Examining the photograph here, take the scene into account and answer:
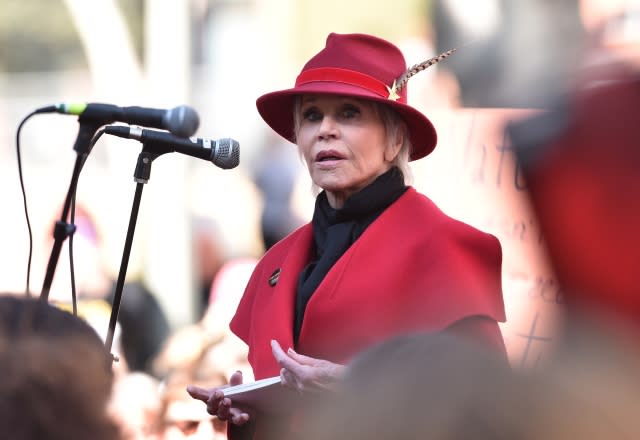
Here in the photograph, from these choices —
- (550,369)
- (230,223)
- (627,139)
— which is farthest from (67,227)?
(230,223)

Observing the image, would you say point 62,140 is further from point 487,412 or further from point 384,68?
point 487,412

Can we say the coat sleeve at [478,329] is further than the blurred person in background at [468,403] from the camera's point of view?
Yes

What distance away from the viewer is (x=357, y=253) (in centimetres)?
304

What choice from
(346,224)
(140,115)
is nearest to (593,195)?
(140,115)

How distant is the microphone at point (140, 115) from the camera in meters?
2.60

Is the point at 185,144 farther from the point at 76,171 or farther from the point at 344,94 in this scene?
the point at 344,94

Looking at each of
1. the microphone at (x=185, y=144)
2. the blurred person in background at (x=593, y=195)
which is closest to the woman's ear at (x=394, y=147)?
the microphone at (x=185, y=144)

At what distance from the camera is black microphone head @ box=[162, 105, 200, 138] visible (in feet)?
8.52

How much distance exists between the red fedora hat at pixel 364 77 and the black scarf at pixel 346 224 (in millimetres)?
158

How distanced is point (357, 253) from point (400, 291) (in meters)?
0.15

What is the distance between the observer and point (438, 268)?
298 centimetres

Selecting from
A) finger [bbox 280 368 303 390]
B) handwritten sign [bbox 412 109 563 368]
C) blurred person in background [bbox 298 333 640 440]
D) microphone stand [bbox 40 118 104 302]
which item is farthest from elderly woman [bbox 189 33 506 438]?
blurred person in background [bbox 298 333 640 440]

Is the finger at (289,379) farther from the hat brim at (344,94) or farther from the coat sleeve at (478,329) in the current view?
the hat brim at (344,94)

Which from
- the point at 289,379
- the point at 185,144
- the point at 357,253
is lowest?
the point at 289,379
